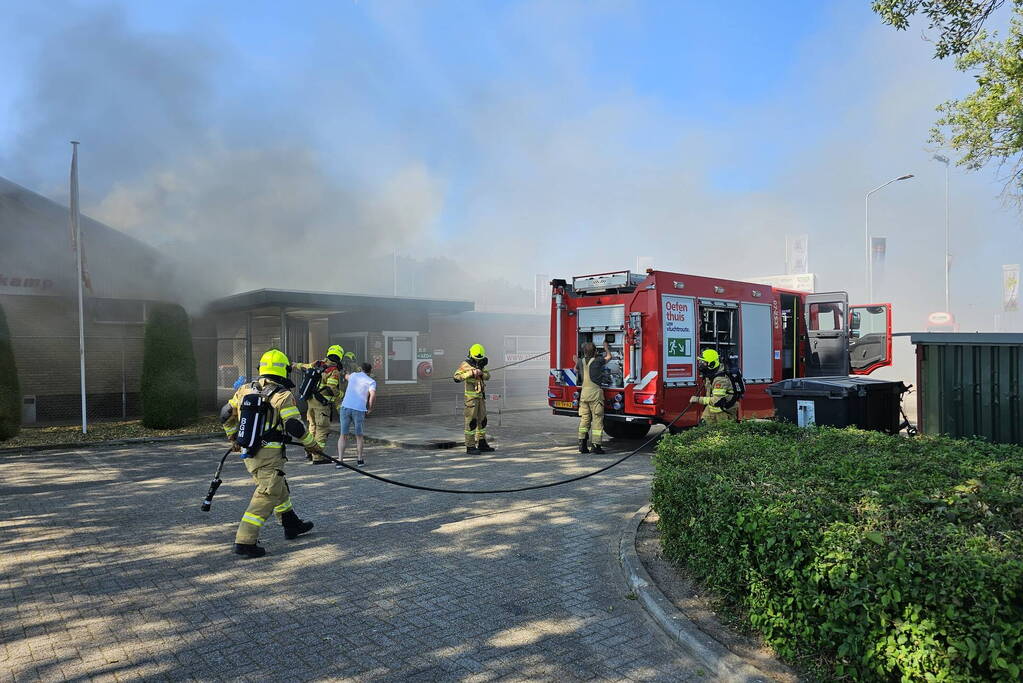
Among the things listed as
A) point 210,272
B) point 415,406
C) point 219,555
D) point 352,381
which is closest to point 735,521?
point 219,555

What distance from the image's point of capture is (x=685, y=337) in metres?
9.46

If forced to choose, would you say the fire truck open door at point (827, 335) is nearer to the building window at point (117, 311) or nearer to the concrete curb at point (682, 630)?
the concrete curb at point (682, 630)

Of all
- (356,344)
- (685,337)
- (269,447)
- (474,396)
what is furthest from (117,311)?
(685,337)

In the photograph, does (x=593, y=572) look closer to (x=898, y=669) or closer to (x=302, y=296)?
(x=898, y=669)

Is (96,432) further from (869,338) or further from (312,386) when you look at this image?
(869,338)

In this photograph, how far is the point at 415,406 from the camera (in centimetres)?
1500

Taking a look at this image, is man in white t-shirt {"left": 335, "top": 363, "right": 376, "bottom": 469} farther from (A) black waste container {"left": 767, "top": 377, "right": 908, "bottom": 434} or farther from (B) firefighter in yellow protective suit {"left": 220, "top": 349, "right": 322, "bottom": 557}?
(A) black waste container {"left": 767, "top": 377, "right": 908, "bottom": 434}

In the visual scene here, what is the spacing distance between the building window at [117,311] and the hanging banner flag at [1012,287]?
42.7 metres

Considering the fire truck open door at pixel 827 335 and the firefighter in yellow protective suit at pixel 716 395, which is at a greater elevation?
the fire truck open door at pixel 827 335

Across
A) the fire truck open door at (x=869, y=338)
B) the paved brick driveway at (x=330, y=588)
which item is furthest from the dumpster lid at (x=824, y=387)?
the fire truck open door at (x=869, y=338)

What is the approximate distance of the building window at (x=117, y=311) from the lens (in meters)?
13.4

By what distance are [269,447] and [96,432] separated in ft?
29.3

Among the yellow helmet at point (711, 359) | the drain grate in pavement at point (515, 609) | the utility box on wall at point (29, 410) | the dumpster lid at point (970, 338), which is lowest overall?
the drain grate in pavement at point (515, 609)

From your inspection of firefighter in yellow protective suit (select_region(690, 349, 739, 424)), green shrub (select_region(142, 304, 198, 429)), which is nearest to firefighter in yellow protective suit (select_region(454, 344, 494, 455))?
firefighter in yellow protective suit (select_region(690, 349, 739, 424))
